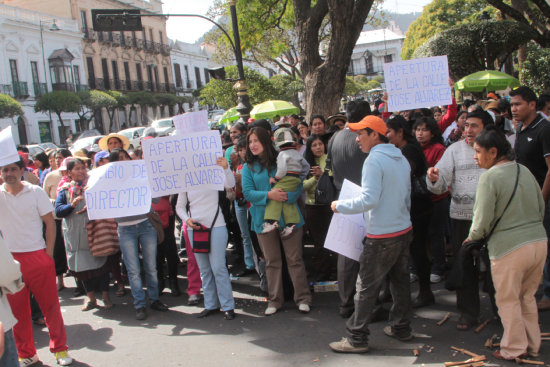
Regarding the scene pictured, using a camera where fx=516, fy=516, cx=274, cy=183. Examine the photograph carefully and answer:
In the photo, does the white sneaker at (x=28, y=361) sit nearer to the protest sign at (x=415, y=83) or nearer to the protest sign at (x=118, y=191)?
the protest sign at (x=118, y=191)

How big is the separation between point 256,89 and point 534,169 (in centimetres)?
1851

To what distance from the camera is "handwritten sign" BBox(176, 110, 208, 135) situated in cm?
526

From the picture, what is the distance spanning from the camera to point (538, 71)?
14.2 meters

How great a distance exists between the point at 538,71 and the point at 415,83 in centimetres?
963

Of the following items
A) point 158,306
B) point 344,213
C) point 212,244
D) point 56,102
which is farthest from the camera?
point 56,102

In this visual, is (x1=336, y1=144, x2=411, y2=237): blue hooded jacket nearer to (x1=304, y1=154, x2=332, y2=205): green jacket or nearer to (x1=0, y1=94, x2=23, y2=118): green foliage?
(x1=304, y1=154, x2=332, y2=205): green jacket

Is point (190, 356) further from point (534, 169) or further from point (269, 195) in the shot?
point (534, 169)

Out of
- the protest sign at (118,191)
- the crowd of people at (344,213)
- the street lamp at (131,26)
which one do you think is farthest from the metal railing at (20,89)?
the protest sign at (118,191)

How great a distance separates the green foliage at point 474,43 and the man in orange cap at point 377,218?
13875 millimetres

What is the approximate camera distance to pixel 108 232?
5.79m

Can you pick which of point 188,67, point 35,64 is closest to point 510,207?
point 35,64

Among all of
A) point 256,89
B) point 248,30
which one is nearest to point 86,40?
point 256,89

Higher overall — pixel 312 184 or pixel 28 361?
pixel 312 184

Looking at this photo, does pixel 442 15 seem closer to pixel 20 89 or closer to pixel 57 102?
pixel 57 102
